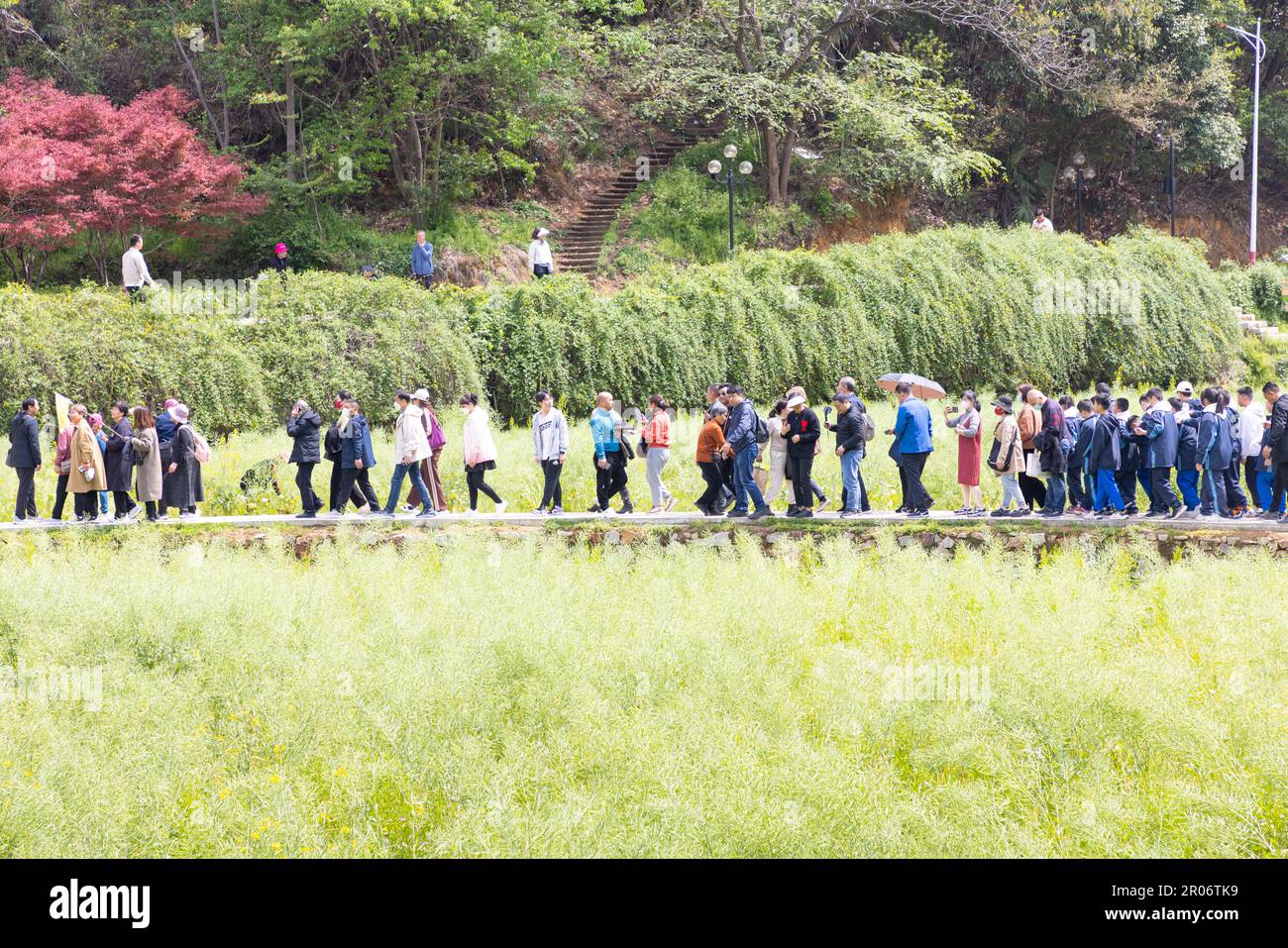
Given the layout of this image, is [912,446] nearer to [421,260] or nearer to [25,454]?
[25,454]

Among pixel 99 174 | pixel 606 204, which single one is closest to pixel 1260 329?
pixel 606 204

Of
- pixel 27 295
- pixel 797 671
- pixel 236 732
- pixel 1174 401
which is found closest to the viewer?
pixel 236 732

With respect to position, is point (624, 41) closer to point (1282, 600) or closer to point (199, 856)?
point (1282, 600)

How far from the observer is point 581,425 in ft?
74.0

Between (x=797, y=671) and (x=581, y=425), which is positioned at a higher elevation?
(x=581, y=425)

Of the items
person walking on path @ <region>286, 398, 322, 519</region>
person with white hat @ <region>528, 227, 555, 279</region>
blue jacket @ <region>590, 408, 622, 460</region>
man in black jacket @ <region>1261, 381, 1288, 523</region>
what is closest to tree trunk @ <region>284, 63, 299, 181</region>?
person with white hat @ <region>528, 227, 555, 279</region>

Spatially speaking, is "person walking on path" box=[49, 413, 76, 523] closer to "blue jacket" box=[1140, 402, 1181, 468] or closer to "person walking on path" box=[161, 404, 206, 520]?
"person walking on path" box=[161, 404, 206, 520]

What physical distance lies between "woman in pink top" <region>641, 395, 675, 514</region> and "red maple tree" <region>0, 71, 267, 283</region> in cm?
1502

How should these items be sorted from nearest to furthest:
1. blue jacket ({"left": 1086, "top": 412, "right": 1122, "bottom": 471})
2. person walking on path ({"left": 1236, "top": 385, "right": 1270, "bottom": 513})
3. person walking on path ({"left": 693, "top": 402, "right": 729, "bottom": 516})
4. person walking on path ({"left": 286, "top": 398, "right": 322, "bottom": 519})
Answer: blue jacket ({"left": 1086, "top": 412, "right": 1122, "bottom": 471}) → person walking on path ({"left": 1236, "top": 385, "right": 1270, "bottom": 513}) → person walking on path ({"left": 693, "top": 402, "right": 729, "bottom": 516}) → person walking on path ({"left": 286, "top": 398, "right": 322, "bottom": 519})

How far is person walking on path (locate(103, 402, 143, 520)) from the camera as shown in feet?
50.6

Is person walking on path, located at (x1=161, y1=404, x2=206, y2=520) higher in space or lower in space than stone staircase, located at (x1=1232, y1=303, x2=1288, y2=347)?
lower

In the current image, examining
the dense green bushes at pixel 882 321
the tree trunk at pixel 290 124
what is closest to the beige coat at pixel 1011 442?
the dense green bushes at pixel 882 321
